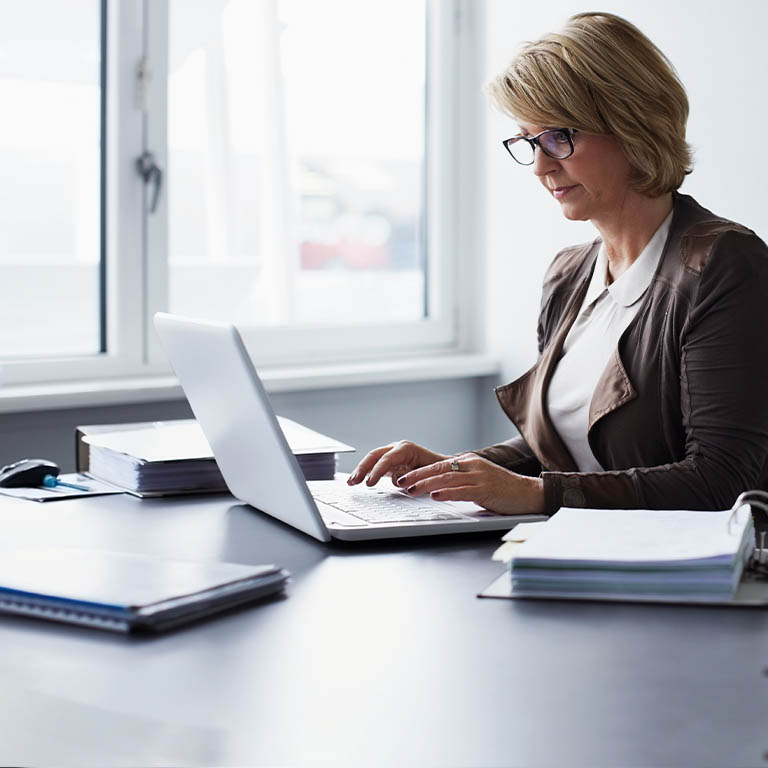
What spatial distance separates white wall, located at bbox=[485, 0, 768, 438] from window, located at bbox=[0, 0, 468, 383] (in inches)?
7.1

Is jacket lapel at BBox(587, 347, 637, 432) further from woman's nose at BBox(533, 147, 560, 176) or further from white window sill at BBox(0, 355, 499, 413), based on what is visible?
white window sill at BBox(0, 355, 499, 413)

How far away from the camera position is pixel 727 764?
67cm

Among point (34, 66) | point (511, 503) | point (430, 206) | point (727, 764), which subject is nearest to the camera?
point (727, 764)

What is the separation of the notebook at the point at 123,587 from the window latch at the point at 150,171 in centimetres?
162

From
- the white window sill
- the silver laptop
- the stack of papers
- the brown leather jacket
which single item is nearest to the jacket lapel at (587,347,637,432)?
the brown leather jacket

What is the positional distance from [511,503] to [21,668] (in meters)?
0.66

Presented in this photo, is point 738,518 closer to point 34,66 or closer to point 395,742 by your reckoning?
point 395,742


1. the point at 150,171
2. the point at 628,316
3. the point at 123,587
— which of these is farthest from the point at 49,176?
the point at 123,587

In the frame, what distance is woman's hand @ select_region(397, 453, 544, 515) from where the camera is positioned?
4.34 feet

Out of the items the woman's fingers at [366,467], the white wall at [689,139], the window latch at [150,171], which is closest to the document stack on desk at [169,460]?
the woman's fingers at [366,467]

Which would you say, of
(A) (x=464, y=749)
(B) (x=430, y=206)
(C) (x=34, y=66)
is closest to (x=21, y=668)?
(A) (x=464, y=749)

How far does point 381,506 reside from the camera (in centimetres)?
135

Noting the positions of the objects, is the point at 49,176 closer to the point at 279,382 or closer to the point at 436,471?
the point at 279,382

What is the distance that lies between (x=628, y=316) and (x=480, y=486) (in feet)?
1.71
